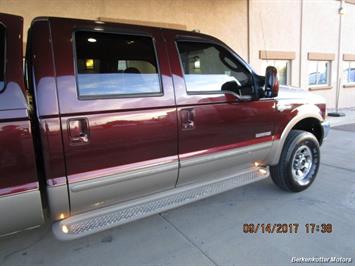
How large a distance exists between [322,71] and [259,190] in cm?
1006

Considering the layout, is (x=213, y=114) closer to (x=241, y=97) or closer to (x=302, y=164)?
(x=241, y=97)

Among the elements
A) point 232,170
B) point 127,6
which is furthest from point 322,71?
point 232,170

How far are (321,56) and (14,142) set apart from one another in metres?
12.4

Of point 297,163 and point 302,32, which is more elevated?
point 302,32

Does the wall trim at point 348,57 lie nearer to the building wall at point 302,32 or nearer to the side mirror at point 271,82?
the building wall at point 302,32

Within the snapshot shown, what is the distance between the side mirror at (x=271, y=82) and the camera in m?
3.21

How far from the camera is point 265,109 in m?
3.44

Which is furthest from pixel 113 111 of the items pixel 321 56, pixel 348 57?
pixel 348 57

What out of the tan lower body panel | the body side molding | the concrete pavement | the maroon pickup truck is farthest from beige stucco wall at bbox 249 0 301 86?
the tan lower body panel

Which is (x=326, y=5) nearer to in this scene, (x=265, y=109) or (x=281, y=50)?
(x=281, y=50)

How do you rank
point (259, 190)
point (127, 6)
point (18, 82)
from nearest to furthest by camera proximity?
point (18, 82), point (259, 190), point (127, 6)

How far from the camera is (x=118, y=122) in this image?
2.42 m

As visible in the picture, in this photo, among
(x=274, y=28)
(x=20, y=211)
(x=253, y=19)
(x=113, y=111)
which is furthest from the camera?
(x=274, y=28)

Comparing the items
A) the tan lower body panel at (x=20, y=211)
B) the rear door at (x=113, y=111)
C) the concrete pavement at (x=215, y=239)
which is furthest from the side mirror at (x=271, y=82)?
the tan lower body panel at (x=20, y=211)
